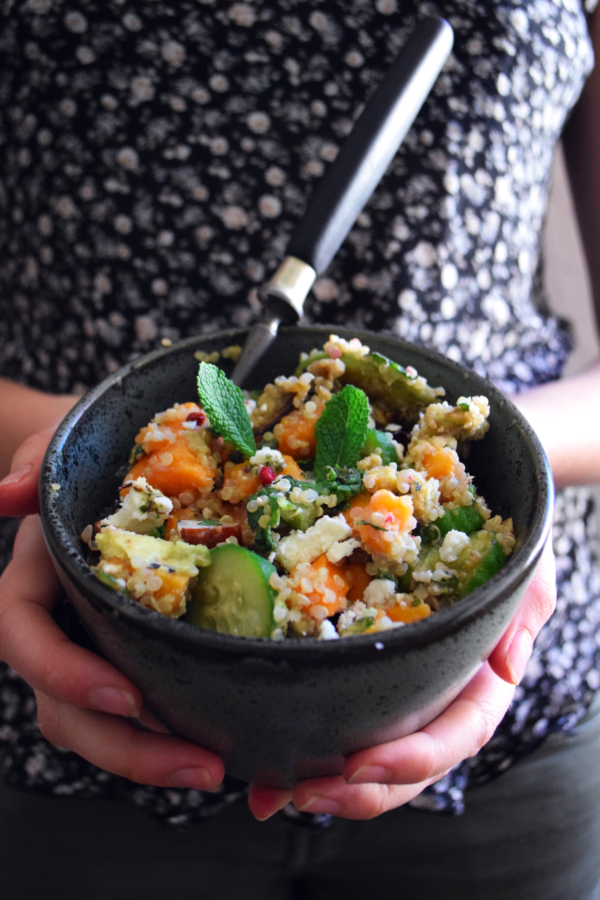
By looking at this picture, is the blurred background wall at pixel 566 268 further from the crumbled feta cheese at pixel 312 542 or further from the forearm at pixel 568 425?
the crumbled feta cheese at pixel 312 542

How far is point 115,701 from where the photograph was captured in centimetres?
57

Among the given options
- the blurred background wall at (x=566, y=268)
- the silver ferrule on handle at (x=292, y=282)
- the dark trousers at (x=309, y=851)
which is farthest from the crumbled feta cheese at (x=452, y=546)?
the blurred background wall at (x=566, y=268)

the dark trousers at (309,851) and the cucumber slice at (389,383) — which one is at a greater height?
the cucumber slice at (389,383)

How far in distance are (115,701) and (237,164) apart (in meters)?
0.84

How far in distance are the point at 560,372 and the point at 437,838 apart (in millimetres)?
847

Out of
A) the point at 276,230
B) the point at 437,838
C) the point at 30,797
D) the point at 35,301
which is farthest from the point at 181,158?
the point at 437,838

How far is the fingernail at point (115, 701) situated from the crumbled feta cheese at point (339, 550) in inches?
8.2

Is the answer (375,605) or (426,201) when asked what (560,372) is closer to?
(426,201)

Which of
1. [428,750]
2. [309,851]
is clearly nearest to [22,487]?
[428,750]

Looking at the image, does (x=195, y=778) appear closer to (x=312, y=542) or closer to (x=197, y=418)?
(x=312, y=542)

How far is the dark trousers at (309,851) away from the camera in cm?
104

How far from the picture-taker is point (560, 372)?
1.27m

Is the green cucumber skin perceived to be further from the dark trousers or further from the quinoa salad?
the dark trousers

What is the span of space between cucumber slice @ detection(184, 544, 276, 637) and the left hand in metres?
0.16
